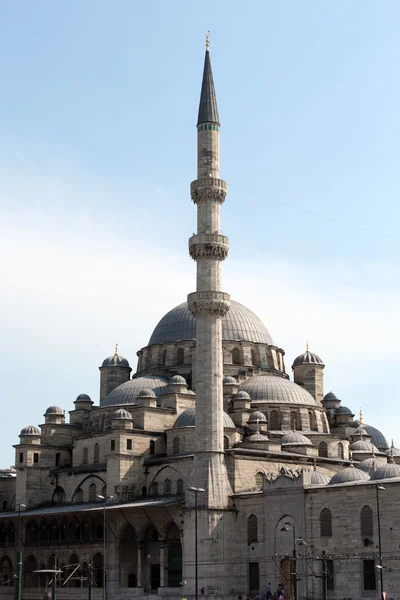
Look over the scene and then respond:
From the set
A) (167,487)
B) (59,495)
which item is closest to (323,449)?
(167,487)

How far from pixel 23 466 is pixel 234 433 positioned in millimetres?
14853

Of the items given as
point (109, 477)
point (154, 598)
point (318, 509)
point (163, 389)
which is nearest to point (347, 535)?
point (318, 509)

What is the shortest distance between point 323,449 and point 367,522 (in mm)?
14284

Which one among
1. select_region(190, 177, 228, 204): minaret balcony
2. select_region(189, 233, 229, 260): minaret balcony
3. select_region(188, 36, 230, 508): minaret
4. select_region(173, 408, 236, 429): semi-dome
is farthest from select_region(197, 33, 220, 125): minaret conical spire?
select_region(173, 408, 236, 429): semi-dome

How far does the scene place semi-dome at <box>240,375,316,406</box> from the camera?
192 feet

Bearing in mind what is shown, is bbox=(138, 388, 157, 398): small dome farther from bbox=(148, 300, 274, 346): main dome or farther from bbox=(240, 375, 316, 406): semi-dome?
bbox=(148, 300, 274, 346): main dome

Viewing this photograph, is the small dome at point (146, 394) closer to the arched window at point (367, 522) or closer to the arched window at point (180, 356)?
the arched window at point (180, 356)

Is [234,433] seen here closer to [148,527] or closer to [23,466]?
[148,527]

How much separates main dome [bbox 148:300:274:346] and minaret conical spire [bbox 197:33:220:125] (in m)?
16.6

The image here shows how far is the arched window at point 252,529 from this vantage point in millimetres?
47406

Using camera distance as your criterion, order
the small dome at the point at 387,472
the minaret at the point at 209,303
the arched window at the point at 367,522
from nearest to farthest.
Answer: the arched window at the point at 367,522
the small dome at the point at 387,472
the minaret at the point at 209,303

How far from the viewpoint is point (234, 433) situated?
52.7 m

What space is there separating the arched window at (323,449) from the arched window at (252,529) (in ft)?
34.7

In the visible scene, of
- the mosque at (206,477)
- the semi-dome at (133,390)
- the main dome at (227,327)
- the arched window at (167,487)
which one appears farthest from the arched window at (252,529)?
the main dome at (227,327)
